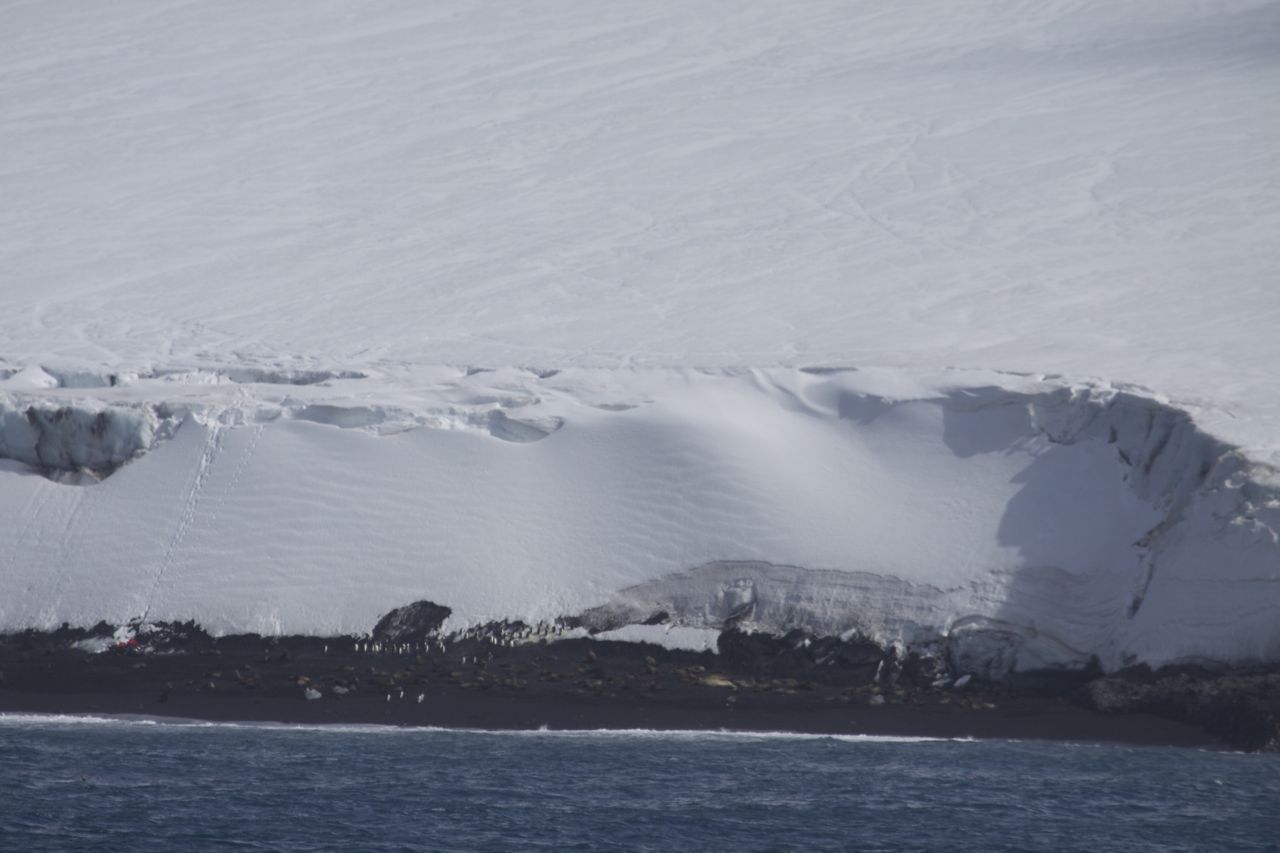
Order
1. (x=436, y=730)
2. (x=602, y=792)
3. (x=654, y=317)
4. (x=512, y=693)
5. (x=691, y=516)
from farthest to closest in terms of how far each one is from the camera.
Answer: (x=654, y=317) < (x=691, y=516) < (x=512, y=693) < (x=436, y=730) < (x=602, y=792)

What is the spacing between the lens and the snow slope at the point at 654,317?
69.6ft

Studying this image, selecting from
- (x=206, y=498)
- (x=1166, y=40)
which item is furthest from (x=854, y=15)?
(x=206, y=498)

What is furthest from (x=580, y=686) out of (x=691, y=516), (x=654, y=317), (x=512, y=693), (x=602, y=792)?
(x=654, y=317)

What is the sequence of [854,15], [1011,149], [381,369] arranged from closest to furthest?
[381,369] < [1011,149] < [854,15]

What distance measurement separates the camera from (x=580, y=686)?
20078mm

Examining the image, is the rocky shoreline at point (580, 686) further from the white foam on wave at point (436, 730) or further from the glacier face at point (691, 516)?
the glacier face at point (691, 516)

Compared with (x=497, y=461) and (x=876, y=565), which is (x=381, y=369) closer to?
(x=497, y=461)

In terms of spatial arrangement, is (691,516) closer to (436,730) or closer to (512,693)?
(512,693)

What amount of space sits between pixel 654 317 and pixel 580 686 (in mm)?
9712

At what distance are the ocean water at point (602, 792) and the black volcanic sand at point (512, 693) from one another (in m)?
0.39

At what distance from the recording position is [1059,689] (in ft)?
65.6

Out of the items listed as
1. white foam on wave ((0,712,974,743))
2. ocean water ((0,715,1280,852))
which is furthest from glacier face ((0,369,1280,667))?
ocean water ((0,715,1280,852))

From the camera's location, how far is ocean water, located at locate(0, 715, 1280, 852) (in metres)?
15.4

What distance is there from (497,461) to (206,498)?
3.85 meters
